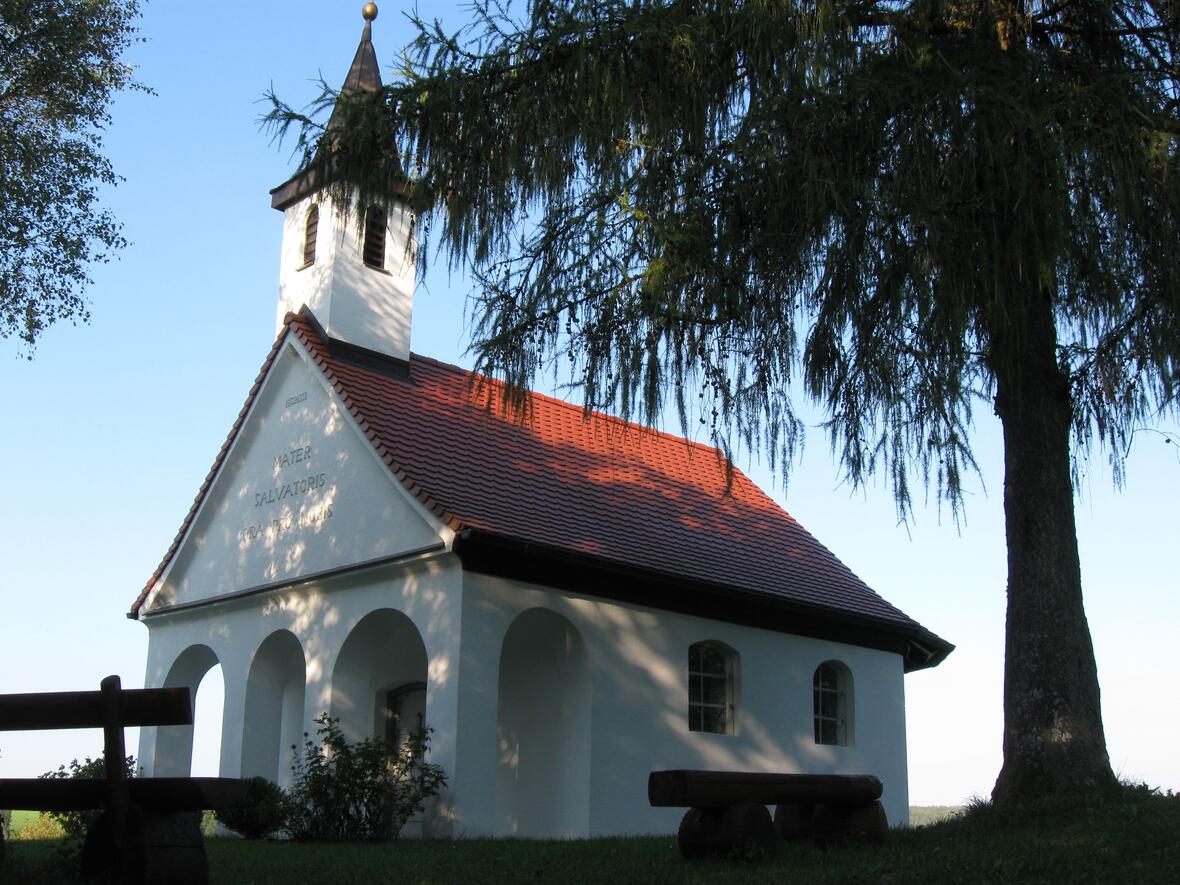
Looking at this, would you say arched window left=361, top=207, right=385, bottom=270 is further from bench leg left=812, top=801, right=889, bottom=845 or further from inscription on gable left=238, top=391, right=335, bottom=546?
bench leg left=812, top=801, right=889, bottom=845

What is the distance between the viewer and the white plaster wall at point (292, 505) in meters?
16.6

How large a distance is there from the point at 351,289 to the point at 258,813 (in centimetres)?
829

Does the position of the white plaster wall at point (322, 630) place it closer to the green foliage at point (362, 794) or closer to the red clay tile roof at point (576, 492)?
the green foliage at point (362, 794)

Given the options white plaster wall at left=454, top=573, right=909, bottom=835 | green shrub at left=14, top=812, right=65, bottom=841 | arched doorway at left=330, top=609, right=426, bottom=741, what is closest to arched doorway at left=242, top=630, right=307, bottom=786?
arched doorway at left=330, top=609, right=426, bottom=741

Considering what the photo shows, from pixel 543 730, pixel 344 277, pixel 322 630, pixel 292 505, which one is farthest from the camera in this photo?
pixel 344 277

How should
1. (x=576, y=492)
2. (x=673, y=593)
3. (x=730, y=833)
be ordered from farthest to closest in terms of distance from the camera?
(x=576, y=492)
(x=673, y=593)
(x=730, y=833)

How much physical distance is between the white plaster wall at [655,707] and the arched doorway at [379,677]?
2024 millimetres

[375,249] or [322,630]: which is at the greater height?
[375,249]

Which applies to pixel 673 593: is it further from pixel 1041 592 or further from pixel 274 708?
pixel 1041 592

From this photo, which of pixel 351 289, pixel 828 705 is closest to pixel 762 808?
pixel 828 705

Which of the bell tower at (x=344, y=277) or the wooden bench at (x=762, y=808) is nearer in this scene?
the wooden bench at (x=762, y=808)

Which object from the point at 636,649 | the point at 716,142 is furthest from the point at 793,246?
the point at 636,649

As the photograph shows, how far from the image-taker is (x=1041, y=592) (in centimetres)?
948

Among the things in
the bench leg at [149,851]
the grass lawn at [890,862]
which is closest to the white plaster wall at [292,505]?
the grass lawn at [890,862]
